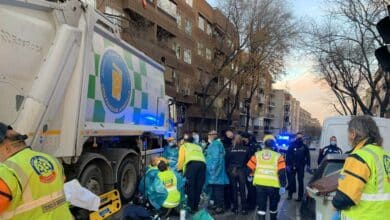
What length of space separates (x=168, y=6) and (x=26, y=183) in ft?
118

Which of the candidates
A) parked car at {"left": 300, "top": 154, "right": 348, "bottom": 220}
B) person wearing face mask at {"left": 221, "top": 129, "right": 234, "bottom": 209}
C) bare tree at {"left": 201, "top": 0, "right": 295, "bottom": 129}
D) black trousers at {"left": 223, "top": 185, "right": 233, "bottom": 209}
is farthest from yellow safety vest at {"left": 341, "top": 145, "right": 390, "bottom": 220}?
bare tree at {"left": 201, "top": 0, "right": 295, "bottom": 129}

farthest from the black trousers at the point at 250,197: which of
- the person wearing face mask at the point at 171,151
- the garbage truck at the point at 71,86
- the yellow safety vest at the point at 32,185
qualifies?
the yellow safety vest at the point at 32,185

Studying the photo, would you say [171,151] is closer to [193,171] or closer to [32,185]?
[193,171]

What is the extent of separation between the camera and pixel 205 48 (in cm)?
4753

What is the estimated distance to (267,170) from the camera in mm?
7641

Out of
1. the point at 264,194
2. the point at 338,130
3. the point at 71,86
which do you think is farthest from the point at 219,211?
the point at 338,130

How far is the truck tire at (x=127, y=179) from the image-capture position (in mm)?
9423

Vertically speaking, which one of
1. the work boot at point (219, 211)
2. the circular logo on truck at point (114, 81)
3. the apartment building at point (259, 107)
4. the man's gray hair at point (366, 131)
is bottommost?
the work boot at point (219, 211)

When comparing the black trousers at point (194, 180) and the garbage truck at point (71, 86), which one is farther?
the black trousers at point (194, 180)

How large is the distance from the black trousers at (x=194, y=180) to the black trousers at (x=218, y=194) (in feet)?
1.56

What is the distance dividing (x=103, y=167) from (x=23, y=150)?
532 cm

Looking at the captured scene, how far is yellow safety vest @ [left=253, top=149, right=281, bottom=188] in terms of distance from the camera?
25.0 ft

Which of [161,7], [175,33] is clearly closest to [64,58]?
[161,7]

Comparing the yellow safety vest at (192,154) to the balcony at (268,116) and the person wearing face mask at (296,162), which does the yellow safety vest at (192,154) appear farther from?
the balcony at (268,116)
